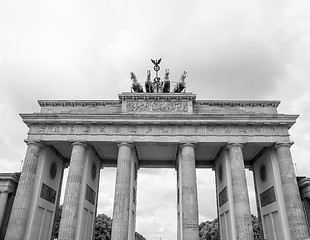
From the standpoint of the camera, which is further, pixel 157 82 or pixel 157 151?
Result: pixel 157 82

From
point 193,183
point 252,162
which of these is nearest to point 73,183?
point 193,183

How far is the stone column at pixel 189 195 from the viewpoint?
67.4ft

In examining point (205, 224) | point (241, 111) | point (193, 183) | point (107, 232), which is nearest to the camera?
point (193, 183)

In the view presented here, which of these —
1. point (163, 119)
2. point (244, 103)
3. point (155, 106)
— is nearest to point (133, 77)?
point (155, 106)

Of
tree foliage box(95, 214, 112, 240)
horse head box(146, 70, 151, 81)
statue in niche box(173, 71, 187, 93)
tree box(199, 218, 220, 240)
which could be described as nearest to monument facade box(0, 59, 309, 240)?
statue in niche box(173, 71, 187, 93)

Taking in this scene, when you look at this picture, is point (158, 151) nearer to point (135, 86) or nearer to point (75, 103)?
point (135, 86)

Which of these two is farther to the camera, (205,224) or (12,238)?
(205,224)

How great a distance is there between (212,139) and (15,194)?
18.9 m

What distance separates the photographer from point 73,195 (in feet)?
72.8

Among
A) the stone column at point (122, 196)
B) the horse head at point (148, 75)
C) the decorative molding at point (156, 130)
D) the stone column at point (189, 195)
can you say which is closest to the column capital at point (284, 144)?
the decorative molding at point (156, 130)

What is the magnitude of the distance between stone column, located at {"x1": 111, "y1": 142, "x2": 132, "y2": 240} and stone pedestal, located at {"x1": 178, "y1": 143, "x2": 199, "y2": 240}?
4804 millimetres

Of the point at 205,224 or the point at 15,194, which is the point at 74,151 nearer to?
the point at 15,194

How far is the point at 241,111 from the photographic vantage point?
2620 centimetres

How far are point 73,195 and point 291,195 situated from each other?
18.8 metres
